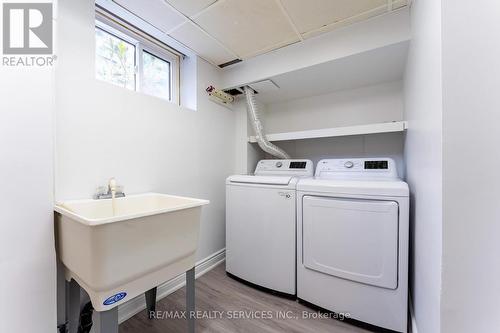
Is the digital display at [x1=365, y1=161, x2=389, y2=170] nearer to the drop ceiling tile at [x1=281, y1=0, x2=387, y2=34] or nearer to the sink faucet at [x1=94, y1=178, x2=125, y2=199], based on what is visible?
the drop ceiling tile at [x1=281, y1=0, x2=387, y2=34]

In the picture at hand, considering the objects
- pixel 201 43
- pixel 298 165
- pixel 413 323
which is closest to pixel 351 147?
pixel 298 165

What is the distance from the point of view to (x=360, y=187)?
1259 millimetres

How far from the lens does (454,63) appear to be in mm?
586

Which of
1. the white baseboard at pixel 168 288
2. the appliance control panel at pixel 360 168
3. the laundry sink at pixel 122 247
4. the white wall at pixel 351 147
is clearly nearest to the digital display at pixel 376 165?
the appliance control panel at pixel 360 168

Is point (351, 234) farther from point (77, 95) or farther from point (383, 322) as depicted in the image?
point (77, 95)

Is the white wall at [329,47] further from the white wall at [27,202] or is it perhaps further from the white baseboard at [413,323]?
the white baseboard at [413,323]

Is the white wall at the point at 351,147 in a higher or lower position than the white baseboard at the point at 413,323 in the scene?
higher

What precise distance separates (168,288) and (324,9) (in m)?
2.26

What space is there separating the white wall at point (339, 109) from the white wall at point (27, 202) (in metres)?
2.03

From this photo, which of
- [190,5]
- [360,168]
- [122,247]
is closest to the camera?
[122,247]

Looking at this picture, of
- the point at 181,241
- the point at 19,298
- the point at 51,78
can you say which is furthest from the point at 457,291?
the point at 51,78

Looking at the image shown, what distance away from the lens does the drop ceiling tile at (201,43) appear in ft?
4.88

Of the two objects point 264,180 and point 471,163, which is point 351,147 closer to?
point 264,180

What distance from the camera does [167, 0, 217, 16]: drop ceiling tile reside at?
4.02 feet
